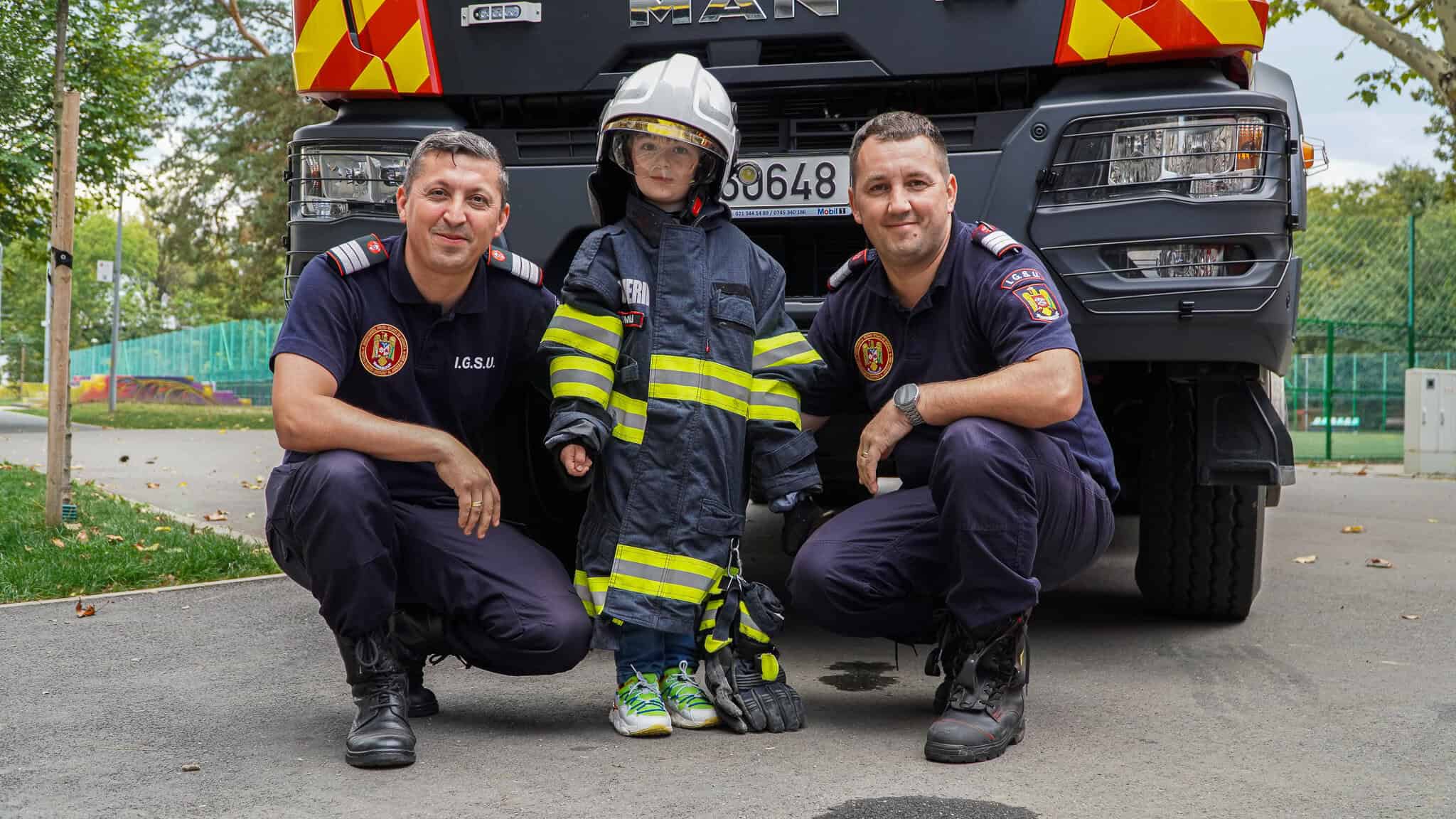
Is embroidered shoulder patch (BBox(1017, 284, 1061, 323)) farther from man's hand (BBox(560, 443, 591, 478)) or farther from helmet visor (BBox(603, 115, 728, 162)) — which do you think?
man's hand (BBox(560, 443, 591, 478))

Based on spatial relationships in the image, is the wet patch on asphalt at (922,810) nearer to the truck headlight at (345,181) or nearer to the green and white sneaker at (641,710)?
the green and white sneaker at (641,710)

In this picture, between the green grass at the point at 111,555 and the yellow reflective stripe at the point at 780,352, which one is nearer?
the yellow reflective stripe at the point at 780,352

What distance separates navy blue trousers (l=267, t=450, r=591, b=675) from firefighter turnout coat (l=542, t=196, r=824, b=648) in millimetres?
133

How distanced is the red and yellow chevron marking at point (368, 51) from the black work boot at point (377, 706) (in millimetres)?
1627

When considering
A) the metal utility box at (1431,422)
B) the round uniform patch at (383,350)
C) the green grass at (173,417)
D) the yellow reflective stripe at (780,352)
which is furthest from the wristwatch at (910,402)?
Result: the green grass at (173,417)

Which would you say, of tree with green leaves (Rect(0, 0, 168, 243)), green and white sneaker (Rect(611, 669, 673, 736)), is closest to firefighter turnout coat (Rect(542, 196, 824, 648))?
green and white sneaker (Rect(611, 669, 673, 736))

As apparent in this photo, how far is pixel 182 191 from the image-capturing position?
27.7 m

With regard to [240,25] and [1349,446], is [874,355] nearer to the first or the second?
[1349,446]

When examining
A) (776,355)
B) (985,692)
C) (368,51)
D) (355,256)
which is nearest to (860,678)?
(985,692)

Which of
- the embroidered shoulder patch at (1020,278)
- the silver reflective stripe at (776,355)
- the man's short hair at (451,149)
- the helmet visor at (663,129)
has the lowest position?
the silver reflective stripe at (776,355)

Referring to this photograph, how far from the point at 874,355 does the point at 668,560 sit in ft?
2.35

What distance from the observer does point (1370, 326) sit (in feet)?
54.3

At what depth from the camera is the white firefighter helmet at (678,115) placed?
299 centimetres

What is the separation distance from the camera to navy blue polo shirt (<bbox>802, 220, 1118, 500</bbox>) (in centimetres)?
295
